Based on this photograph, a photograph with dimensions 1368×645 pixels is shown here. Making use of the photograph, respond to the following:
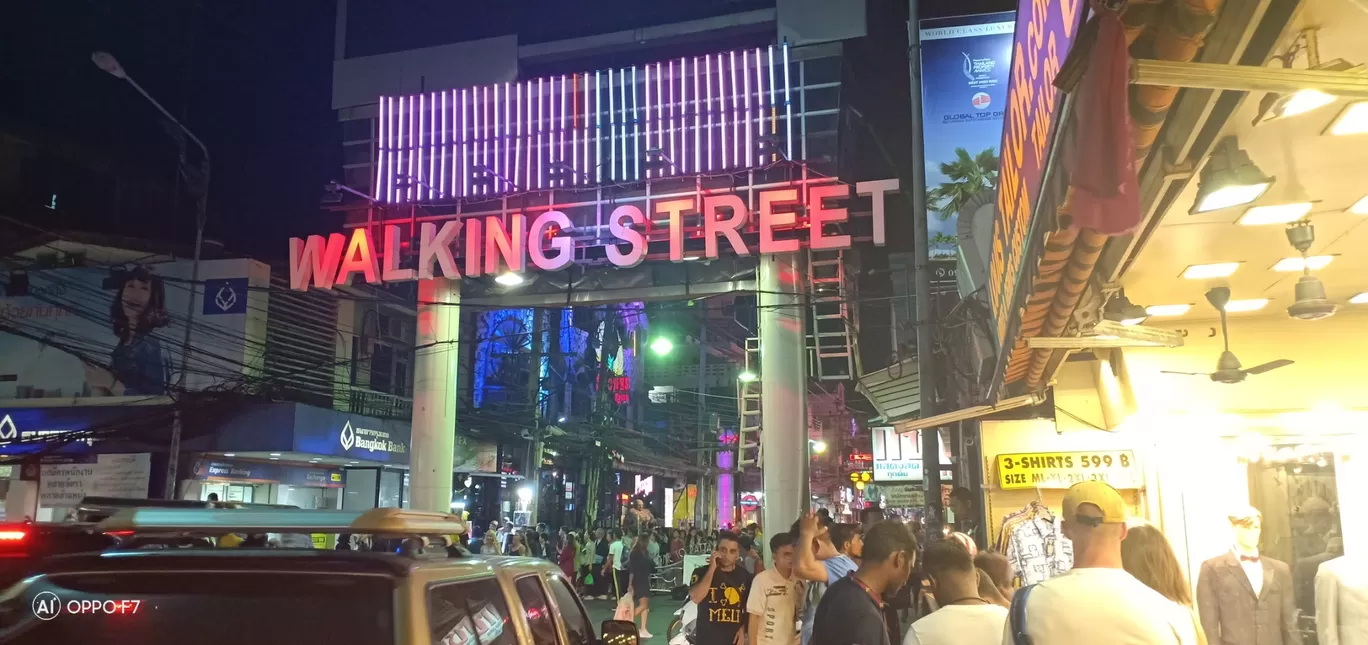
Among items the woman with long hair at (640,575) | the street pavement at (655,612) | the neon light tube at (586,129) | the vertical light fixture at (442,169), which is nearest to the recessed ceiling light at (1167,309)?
the woman with long hair at (640,575)

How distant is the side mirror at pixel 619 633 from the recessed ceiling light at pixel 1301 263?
462cm

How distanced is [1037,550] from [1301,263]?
400 centimetres

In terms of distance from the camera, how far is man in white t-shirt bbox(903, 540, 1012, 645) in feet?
12.5

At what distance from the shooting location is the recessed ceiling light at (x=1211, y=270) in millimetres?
6020

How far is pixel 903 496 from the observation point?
3117cm

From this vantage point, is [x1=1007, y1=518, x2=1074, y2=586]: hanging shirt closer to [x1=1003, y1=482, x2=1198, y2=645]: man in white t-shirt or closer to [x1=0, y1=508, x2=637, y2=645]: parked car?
[x1=1003, y1=482, x2=1198, y2=645]: man in white t-shirt

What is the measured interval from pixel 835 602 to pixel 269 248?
25948 millimetres

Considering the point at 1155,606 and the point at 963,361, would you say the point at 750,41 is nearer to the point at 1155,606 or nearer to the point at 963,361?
the point at 963,361

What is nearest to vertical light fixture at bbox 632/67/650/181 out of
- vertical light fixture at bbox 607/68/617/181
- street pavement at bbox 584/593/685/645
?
vertical light fixture at bbox 607/68/617/181

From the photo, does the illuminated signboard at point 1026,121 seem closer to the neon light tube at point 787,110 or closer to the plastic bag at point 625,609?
the plastic bag at point 625,609

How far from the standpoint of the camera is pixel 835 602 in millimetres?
4270

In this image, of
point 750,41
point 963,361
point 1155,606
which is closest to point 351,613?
point 1155,606

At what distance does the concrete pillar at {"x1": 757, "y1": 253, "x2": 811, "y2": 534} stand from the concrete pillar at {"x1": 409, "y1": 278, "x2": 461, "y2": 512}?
588 centimetres

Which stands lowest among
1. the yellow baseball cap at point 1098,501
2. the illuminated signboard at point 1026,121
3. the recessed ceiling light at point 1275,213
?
the yellow baseball cap at point 1098,501
